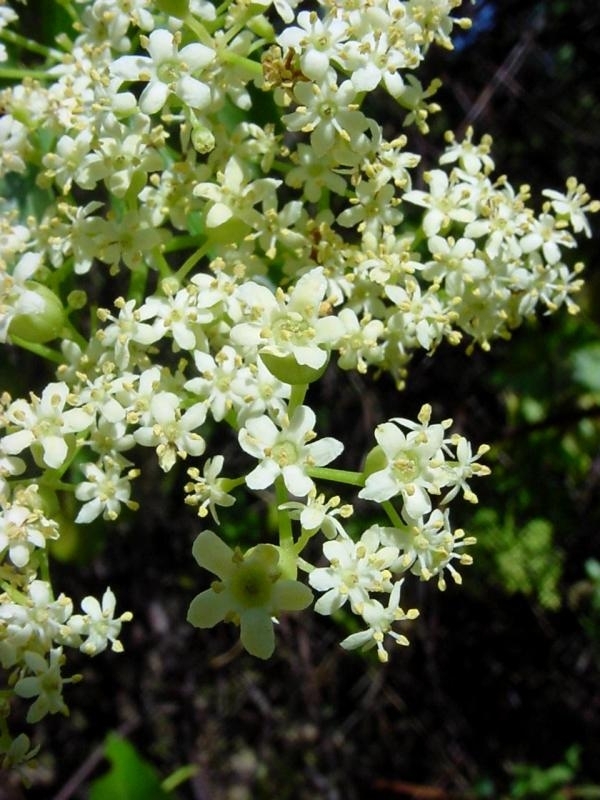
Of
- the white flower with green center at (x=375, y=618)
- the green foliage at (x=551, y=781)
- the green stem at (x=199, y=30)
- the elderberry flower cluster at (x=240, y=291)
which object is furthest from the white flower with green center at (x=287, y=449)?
A: the green foliage at (x=551, y=781)

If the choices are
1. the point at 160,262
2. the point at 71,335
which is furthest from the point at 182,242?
the point at 71,335

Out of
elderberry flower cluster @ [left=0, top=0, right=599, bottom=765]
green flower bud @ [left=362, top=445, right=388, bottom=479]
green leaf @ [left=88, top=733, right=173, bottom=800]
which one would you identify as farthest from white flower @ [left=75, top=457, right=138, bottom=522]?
green leaf @ [left=88, top=733, right=173, bottom=800]

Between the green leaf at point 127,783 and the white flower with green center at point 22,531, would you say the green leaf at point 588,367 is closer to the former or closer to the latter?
the green leaf at point 127,783

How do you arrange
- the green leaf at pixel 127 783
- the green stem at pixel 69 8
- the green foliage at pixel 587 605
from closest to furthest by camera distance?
the green stem at pixel 69 8 → the green leaf at pixel 127 783 → the green foliage at pixel 587 605

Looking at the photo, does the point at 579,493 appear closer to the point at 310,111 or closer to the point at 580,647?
the point at 580,647

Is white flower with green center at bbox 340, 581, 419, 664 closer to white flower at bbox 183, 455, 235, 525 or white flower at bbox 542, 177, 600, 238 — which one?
white flower at bbox 183, 455, 235, 525

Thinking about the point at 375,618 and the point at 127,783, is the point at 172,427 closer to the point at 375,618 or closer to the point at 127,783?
the point at 375,618

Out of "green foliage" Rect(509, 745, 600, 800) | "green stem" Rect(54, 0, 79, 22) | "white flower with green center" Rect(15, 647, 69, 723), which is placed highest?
"green stem" Rect(54, 0, 79, 22)
